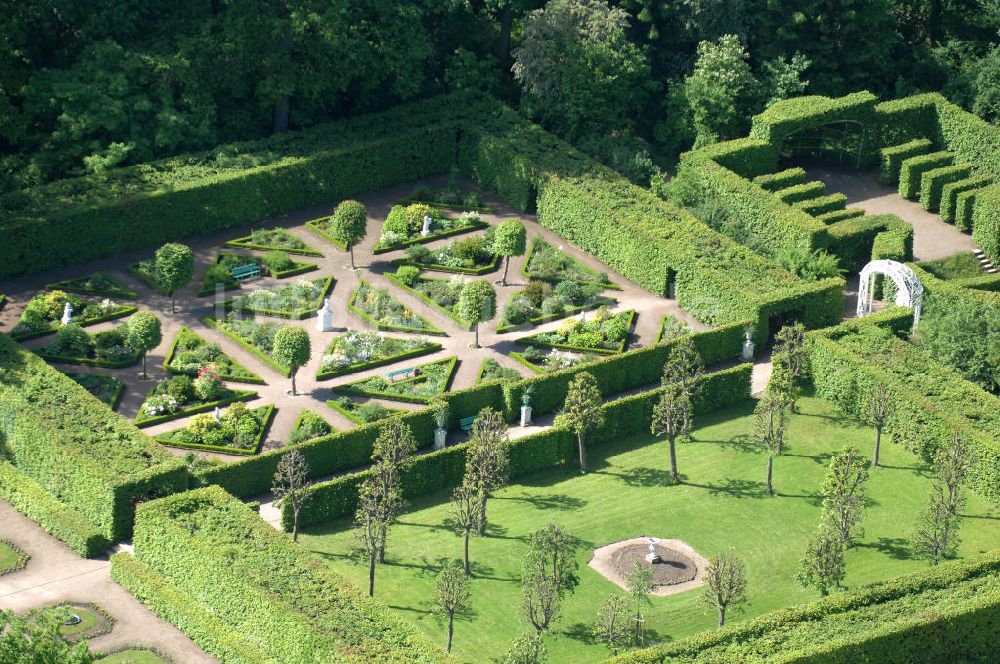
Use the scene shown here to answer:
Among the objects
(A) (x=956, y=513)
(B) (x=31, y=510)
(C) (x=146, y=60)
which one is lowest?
(B) (x=31, y=510)

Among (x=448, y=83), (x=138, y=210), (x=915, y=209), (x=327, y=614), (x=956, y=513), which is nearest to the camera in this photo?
(x=327, y=614)

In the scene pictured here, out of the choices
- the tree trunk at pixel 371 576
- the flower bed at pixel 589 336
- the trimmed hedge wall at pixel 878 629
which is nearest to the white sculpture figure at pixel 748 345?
the flower bed at pixel 589 336

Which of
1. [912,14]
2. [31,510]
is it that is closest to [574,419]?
[31,510]

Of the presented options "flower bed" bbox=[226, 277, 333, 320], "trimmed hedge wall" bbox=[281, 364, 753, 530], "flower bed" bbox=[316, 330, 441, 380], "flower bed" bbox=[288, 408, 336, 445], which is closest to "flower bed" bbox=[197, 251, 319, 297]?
"flower bed" bbox=[226, 277, 333, 320]

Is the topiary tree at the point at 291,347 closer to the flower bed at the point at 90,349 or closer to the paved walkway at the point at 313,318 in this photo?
the paved walkway at the point at 313,318

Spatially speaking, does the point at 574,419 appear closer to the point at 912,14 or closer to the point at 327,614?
the point at 327,614
